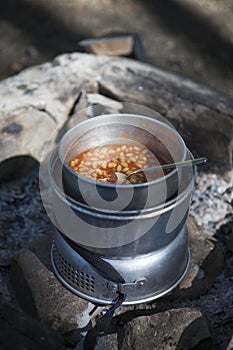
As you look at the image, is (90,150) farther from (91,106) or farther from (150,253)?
(91,106)

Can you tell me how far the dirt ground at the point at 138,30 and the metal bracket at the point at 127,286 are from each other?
10.3 feet

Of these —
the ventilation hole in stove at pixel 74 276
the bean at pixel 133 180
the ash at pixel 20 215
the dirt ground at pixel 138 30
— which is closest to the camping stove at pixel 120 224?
the ventilation hole in stove at pixel 74 276

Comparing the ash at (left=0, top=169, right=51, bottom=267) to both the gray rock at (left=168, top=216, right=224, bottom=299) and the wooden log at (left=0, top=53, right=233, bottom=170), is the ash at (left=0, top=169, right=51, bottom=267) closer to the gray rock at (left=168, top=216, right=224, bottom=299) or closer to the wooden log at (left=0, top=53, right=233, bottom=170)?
the wooden log at (left=0, top=53, right=233, bottom=170)

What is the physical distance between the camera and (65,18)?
19.4 ft

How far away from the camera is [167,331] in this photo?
2.05m

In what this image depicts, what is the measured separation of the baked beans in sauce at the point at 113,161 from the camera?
2119 millimetres

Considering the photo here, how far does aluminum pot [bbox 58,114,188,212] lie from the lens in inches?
75.8

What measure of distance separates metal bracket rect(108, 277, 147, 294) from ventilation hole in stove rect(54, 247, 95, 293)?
0.29 feet

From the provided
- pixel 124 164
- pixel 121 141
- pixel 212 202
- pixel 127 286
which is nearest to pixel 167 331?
pixel 127 286

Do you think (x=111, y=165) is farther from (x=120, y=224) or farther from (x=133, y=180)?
(x=120, y=224)

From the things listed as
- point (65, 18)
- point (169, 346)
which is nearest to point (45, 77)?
point (169, 346)

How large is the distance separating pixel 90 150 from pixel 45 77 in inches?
42.2

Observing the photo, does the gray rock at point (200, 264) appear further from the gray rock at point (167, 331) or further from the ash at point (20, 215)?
the ash at point (20, 215)

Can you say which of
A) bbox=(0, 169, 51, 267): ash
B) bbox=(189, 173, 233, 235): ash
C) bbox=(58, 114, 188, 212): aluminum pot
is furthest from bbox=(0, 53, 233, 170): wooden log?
bbox=(58, 114, 188, 212): aluminum pot
